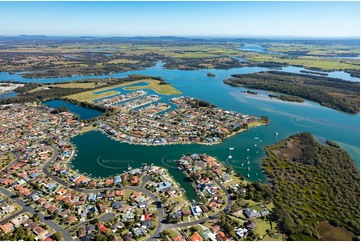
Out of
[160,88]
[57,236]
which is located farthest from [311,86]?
[57,236]

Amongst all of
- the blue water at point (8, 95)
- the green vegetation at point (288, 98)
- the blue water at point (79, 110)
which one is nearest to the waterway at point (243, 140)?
the green vegetation at point (288, 98)

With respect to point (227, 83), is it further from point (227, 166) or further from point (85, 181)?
point (85, 181)

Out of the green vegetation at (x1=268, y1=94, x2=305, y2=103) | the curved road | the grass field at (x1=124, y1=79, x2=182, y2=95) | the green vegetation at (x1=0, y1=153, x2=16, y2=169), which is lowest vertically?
the curved road

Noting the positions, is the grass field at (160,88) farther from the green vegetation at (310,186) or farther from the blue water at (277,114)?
the green vegetation at (310,186)

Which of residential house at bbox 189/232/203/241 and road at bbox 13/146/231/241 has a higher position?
road at bbox 13/146/231/241

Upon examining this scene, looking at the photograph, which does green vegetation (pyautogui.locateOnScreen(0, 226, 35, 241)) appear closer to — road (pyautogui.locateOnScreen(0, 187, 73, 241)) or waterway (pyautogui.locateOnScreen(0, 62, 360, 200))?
road (pyautogui.locateOnScreen(0, 187, 73, 241))

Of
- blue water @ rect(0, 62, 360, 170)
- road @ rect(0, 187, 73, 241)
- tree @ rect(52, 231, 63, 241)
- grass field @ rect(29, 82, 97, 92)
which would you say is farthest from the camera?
grass field @ rect(29, 82, 97, 92)

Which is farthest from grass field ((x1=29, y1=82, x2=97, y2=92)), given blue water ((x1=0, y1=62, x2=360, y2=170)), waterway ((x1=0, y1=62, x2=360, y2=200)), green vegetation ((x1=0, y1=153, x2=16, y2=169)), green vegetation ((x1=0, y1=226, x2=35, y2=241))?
green vegetation ((x1=0, y1=226, x2=35, y2=241))

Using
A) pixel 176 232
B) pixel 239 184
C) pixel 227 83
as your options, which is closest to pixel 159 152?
pixel 239 184
